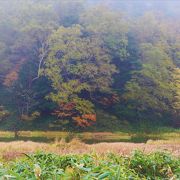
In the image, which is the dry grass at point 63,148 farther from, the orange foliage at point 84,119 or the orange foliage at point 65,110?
the orange foliage at point 65,110

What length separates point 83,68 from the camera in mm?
33625

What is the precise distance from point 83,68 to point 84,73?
60cm

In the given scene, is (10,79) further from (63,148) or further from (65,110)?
(63,148)

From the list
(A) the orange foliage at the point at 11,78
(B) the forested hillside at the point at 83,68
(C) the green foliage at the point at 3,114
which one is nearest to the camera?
(C) the green foliage at the point at 3,114

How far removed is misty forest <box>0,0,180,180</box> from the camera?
107ft

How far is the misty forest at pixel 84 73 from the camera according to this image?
3250 cm

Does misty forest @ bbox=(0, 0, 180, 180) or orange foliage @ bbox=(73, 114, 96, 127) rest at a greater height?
misty forest @ bbox=(0, 0, 180, 180)

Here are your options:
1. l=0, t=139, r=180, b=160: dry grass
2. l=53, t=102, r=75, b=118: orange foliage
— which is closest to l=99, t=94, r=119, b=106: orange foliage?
l=53, t=102, r=75, b=118: orange foliage

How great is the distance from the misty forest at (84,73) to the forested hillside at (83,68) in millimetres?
83

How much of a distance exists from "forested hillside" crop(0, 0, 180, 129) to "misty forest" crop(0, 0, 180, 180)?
0.08 metres

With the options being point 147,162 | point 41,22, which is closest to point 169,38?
→ point 41,22

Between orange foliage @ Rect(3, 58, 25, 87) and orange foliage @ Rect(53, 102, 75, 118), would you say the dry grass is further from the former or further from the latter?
orange foliage @ Rect(3, 58, 25, 87)

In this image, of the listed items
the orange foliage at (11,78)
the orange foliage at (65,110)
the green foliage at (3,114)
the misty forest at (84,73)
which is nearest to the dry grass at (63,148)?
the misty forest at (84,73)

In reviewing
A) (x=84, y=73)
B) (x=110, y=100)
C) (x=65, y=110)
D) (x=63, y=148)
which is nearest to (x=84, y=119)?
(x=65, y=110)
